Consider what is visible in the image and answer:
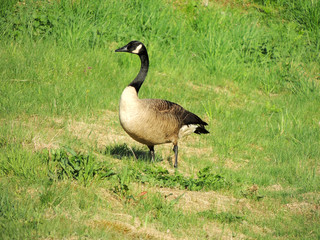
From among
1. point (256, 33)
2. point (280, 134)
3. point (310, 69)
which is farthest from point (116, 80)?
point (310, 69)

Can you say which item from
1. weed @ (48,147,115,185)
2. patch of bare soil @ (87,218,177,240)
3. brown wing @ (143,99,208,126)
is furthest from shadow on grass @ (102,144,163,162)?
patch of bare soil @ (87,218,177,240)

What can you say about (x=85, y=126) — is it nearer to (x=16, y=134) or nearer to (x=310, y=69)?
A: (x=16, y=134)

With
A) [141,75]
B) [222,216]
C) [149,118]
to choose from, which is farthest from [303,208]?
[141,75]

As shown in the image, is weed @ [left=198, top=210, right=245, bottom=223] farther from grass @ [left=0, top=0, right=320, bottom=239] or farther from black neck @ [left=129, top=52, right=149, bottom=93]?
black neck @ [left=129, top=52, right=149, bottom=93]

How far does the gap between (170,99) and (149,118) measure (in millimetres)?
3304

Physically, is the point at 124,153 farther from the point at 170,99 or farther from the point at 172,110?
the point at 170,99

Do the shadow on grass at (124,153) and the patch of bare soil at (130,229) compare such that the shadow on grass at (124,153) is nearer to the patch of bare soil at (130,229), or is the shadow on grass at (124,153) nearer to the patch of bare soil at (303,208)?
the patch of bare soil at (303,208)

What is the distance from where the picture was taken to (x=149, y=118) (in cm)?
667

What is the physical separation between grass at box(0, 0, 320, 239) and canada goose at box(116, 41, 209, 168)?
1.53 feet

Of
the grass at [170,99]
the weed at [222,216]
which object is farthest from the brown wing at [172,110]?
the weed at [222,216]

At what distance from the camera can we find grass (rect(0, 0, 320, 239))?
4941 millimetres

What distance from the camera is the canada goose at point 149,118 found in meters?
6.48

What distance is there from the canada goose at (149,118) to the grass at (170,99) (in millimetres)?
465

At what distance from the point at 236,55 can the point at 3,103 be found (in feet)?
20.3
